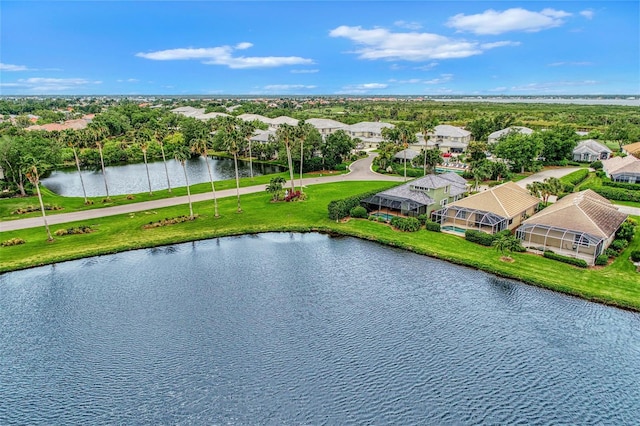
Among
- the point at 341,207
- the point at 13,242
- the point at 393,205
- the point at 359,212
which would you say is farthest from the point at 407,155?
the point at 13,242

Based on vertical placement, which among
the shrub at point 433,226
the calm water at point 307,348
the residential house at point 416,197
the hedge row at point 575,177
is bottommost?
the calm water at point 307,348

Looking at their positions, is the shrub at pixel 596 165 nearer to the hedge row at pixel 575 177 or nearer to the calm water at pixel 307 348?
the hedge row at pixel 575 177

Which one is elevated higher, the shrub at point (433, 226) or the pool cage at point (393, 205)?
the pool cage at point (393, 205)

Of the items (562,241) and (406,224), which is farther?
(406,224)

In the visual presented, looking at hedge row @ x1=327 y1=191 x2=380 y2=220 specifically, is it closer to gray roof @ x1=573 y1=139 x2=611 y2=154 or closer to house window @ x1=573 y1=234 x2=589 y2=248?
house window @ x1=573 y1=234 x2=589 y2=248

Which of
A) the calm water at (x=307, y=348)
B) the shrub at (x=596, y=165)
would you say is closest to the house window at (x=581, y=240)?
the calm water at (x=307, y=348)

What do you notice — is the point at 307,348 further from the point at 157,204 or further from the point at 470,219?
the point at 157,204
